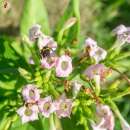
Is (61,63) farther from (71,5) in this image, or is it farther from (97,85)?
(71,5)

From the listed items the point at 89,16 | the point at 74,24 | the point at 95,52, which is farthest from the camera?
the point at 89,16

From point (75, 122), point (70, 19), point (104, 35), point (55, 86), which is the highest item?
point (104, 35)

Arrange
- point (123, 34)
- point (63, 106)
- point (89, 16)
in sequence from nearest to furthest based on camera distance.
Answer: point (63, 106) < point (123, 34) < point (89, 16)

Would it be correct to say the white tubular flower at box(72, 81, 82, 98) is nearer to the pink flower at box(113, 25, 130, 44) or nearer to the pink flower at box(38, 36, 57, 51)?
the pink flower at box(38, 36, 57, 51)

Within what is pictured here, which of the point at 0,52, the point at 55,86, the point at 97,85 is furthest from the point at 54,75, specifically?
the point at 0,52

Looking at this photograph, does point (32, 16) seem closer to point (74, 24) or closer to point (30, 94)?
point (74, 24)

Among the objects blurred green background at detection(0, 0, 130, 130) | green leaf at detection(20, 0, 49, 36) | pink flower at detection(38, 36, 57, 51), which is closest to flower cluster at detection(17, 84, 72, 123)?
pink flower at detection(38, 36, 57, 51)

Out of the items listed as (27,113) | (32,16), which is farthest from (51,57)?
(32,16)
